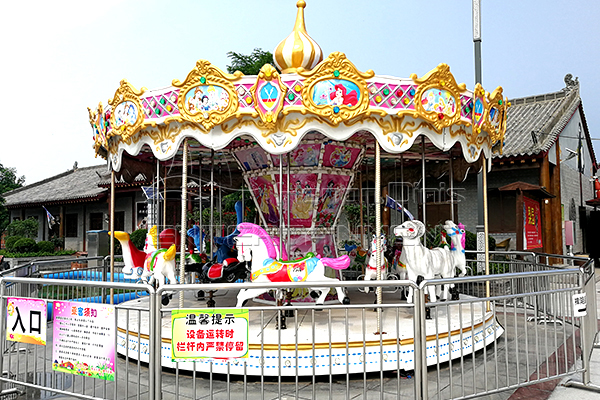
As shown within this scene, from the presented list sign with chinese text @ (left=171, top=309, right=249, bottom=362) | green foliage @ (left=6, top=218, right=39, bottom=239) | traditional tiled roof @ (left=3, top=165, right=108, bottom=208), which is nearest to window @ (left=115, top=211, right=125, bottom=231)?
traditional tiled roof @ (left=3, top=165, right=108, bottom=208)

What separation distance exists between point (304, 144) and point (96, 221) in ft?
68.9

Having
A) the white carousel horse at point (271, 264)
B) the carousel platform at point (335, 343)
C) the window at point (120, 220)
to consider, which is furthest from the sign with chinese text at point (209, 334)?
the window at point (120, 220)

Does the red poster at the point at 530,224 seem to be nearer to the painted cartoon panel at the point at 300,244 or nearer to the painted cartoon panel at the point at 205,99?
the painted cartoon panel at the point at 300,244

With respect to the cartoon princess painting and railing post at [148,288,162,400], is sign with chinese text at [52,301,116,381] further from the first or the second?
the cartoon princess painting

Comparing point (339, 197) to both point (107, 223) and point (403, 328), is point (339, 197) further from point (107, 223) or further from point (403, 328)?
point (107, 223)

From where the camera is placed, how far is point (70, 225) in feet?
87.2

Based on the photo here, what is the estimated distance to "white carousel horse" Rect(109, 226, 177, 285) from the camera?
7230mm

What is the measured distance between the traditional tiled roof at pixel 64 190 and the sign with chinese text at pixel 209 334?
2207 cm

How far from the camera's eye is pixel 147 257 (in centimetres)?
765

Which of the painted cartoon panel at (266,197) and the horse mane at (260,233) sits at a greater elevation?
the painted cartoon panel at (266,197)

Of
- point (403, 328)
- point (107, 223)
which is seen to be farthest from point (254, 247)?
point (107, 223)

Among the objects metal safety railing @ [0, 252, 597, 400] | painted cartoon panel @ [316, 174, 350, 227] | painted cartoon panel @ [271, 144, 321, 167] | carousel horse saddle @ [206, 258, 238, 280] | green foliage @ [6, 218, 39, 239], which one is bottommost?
metal safety railing @ [0, 252, 597, 400]

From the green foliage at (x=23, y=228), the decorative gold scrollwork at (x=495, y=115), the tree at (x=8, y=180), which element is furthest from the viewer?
the tree at (x=8, y=180)

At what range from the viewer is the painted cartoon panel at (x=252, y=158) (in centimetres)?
776
